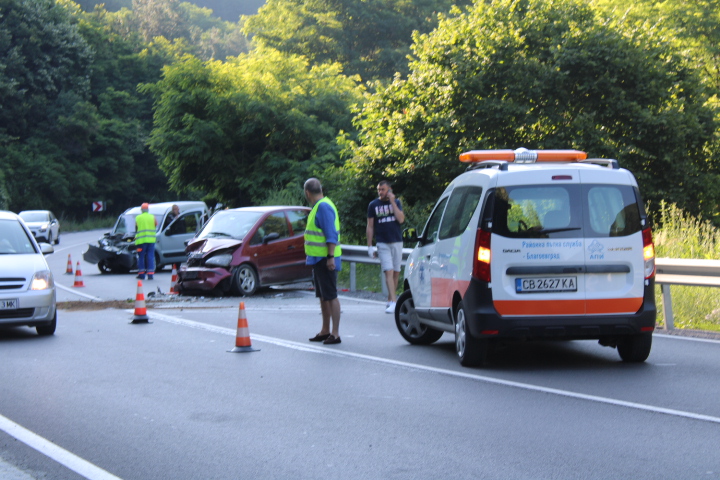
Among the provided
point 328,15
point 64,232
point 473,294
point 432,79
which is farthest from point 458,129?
point 64,232

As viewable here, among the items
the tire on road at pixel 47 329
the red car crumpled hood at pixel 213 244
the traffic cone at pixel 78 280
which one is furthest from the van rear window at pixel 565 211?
the traffic cone at pixel 78 280

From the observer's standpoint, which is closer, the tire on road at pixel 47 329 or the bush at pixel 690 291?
the tire on road at pixel 47 329

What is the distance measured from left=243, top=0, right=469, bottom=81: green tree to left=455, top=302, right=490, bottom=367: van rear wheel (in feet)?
161

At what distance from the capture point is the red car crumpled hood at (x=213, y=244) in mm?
17469

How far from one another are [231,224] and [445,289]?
9.17 metres

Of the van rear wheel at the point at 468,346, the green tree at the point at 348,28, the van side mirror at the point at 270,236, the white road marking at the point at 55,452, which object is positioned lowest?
the white road marking at the point at 55,452

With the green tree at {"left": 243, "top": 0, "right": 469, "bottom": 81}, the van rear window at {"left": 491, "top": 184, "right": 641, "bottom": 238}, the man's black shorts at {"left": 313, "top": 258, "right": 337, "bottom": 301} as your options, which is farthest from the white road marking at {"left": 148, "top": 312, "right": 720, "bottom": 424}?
the green tree at {"left": 243, "top": 0, "right": 469, "bottom": 81}

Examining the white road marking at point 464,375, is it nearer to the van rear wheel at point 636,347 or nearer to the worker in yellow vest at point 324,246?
the worker in yellow vest at point 324,246

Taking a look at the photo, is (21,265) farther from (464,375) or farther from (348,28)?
(348,28)

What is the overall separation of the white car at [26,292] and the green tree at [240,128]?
21.0 m

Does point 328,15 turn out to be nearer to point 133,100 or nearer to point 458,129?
point 133,100

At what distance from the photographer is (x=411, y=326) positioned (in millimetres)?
11133

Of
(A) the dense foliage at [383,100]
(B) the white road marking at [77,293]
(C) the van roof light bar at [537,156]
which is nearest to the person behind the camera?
(C) the van roof light bar at [537,156]

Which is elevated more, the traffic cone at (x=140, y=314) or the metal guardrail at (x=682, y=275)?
the metal guardrail at (x=682, y=275)
